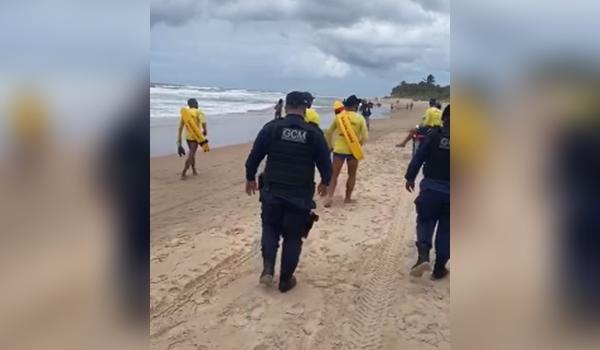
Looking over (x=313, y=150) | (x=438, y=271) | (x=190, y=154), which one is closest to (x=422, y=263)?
(x=438, y=271)

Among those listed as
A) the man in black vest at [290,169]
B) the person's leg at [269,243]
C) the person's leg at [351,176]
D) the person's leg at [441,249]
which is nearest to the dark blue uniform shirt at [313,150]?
the man in black vest at [290,169]

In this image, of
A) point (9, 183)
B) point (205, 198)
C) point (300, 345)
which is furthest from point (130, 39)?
point (205, 198)

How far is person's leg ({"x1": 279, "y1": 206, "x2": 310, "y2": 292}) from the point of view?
17.0 ft

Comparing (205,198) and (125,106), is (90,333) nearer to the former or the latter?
(125,106)

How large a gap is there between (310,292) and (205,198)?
5000 millimetres

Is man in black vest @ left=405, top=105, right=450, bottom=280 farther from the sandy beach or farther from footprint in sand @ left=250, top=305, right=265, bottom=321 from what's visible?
footprint in sand @ left=250, top=305, right=265, bottom=321

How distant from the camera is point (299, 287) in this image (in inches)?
214

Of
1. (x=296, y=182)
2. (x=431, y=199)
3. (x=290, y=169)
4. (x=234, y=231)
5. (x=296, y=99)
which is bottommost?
(x=234, y=231)

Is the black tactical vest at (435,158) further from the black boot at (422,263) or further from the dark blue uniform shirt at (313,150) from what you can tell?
the dark blue uniform shirt at (313,150)

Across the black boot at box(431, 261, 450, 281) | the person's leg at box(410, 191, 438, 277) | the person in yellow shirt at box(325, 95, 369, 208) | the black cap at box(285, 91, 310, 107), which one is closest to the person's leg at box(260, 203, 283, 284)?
the black cap at box(285, 91, 310, 107)

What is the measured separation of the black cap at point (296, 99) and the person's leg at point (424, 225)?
1412 millimetres

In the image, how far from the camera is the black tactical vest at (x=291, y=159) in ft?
16.5

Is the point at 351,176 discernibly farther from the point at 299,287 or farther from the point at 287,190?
the point at 287,190

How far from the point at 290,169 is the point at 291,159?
89mm
